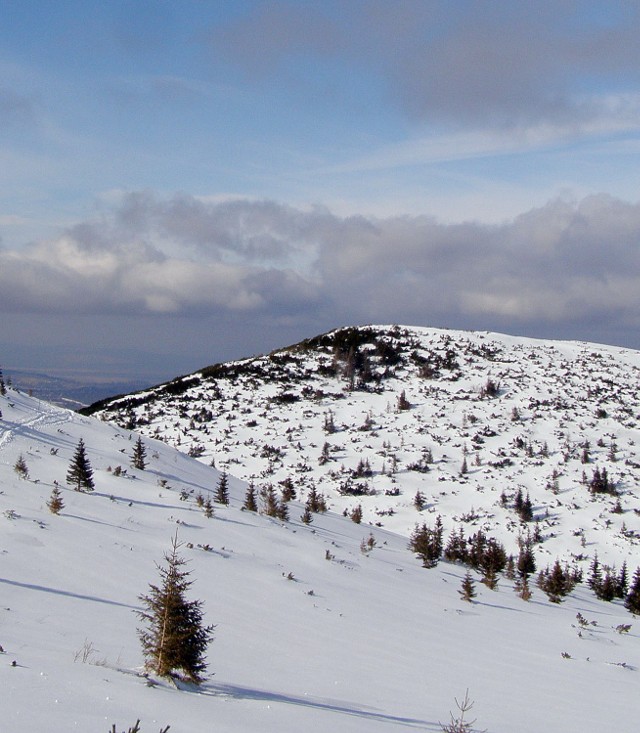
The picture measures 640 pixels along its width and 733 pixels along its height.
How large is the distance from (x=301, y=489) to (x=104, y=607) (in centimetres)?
3442

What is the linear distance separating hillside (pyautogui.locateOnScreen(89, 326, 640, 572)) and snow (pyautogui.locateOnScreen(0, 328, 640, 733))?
16.9 metres

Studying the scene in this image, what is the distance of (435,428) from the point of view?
2191 inches

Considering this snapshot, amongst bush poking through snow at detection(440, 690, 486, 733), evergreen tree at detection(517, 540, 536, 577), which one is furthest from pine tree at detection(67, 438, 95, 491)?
evergreen tree at detection(517, 540, 536, 577)

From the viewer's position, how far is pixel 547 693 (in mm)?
12586

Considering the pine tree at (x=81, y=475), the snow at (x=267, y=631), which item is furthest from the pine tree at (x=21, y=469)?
the pine tree at (x=81, y=475)

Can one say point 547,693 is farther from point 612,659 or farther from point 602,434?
point 602,434

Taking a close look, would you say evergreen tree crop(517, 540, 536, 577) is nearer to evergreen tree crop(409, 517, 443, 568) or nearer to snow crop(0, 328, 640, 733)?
snow crop(0, 328, 640, 733)

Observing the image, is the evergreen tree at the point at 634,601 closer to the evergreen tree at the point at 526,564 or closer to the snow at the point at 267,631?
the snow at the point at 267,631

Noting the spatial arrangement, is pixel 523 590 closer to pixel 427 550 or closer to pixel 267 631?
pixel 427 550

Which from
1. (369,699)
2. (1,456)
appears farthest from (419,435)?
(369,699)

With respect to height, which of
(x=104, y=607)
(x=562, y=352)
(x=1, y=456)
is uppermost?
(x=562, y=352)

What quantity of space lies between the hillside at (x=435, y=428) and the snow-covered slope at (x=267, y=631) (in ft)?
55.0

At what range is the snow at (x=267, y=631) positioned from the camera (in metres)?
7.63

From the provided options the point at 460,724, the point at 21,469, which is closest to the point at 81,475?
the point at 21,469
